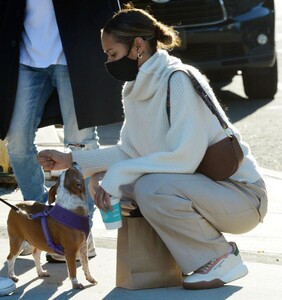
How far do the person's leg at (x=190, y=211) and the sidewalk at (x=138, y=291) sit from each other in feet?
0.61

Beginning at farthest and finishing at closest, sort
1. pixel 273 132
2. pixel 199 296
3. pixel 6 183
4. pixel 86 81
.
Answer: pixel 273 132 → pixel 6 183 → pixel 86 81 → pixel 199 296

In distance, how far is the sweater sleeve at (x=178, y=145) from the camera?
4969 millimetres

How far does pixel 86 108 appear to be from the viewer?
5.80 m

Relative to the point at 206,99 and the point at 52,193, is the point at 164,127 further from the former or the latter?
the point at 52,193

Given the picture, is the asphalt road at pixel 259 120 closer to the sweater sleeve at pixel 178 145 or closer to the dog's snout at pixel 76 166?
the dog's snout at pixel 76 166

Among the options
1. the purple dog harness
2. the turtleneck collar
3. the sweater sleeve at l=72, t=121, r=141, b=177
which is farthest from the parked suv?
the purple dog harness

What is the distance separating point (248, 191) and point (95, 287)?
2.78 ft

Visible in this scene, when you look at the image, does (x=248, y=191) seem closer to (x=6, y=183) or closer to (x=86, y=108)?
(x=86, y=108)

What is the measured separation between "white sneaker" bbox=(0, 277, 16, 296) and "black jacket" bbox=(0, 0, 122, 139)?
3.14 feet

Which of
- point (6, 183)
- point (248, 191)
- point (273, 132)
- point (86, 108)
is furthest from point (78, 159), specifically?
point (273, 132)

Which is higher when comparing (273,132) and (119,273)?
(119,273)

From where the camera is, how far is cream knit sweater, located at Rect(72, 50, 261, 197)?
4984 mm

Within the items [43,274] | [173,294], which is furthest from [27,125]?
[173,294]

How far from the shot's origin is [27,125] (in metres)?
5.87
